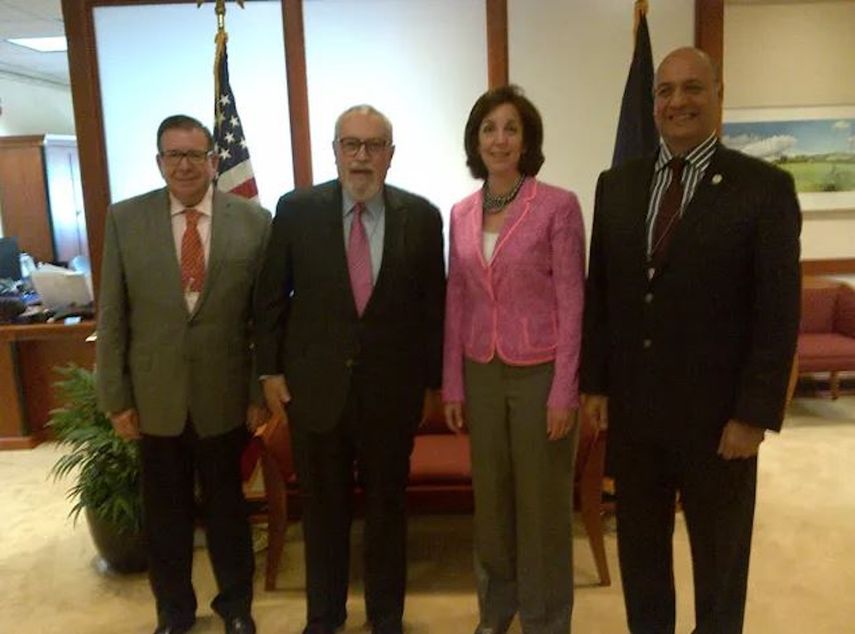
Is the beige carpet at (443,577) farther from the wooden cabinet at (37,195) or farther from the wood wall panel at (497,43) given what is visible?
the wooden cabinet at (37,195)

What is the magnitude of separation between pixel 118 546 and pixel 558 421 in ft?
5.88

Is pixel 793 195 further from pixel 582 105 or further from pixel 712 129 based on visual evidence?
pixel 582 105

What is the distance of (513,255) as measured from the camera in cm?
197

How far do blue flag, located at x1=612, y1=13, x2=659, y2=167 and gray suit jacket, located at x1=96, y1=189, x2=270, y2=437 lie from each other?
61.3 inches

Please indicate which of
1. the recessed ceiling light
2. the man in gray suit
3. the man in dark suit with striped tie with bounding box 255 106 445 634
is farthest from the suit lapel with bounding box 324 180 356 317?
the recessed ceiling light

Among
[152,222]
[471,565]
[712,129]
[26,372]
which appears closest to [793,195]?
[712,129]

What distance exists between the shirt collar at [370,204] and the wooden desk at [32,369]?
2.78 m

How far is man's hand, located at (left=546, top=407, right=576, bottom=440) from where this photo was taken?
199 centimetres

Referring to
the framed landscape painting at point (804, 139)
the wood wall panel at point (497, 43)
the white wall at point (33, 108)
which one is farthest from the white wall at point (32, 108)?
the framed landscape painting at point (804, 139)

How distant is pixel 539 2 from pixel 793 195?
6.56 ft

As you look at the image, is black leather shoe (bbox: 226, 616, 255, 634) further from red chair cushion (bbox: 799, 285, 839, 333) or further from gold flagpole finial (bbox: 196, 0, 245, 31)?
red chair cushion (bbox: 799, 285, 839, 333)

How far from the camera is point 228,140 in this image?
3.08 metres

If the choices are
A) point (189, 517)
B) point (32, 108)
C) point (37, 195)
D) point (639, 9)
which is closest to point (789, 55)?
point (639, 9)

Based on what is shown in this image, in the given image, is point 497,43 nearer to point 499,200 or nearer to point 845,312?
point 499,200
